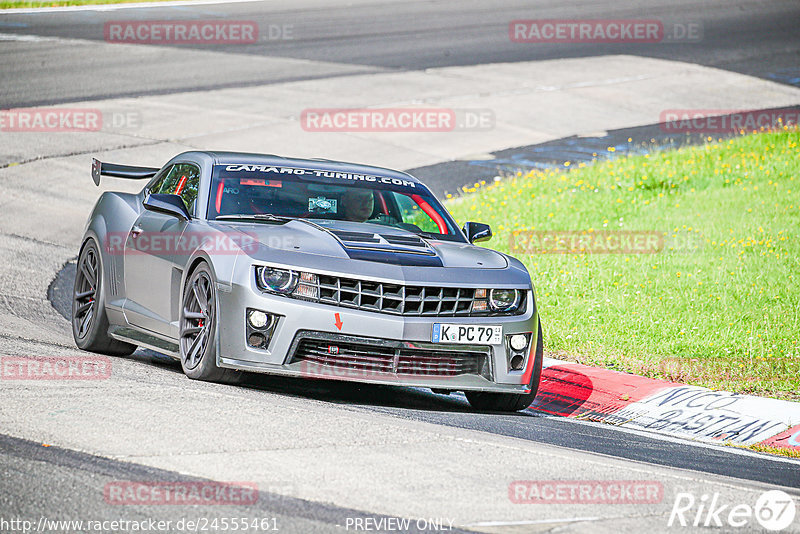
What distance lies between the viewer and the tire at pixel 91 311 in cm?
873

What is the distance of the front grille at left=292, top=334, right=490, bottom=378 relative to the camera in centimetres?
698

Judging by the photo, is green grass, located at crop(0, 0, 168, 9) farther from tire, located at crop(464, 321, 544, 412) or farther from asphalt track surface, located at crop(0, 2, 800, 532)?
tire, located at crop(464, 321, 544, 412)

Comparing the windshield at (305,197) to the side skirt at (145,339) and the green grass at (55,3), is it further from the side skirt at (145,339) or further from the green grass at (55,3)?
the green grass at (55,3)

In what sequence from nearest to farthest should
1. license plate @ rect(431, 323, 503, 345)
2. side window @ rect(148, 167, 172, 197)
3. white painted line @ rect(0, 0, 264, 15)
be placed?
license plate @ rect(431, 323, 503, 345)
side window @ rect(148, 167, 172, 197)
white painted line @ rect(0, 0, 264, 15)

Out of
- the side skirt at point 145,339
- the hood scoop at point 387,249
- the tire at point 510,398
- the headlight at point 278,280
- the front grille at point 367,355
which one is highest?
the hood scoop at point 387,249

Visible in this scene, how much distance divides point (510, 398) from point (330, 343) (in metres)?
1.49

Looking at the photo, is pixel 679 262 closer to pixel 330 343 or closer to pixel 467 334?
pixel 467 334

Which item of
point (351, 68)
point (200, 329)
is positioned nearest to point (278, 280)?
point (200, 329)

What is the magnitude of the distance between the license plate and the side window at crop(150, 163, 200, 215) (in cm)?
204

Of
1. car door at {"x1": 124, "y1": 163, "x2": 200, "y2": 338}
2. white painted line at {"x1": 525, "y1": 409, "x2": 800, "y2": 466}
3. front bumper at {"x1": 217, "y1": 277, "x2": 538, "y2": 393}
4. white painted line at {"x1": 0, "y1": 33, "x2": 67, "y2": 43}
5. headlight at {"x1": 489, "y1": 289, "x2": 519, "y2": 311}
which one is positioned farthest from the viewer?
white painted line at {"x1": 0, "y1": 33, "x2": 67, "y2": 43}

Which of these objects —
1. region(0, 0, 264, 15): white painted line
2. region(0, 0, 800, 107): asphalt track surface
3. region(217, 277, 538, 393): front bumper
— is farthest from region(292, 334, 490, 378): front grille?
region(0, 0, 264, 15): white painted line

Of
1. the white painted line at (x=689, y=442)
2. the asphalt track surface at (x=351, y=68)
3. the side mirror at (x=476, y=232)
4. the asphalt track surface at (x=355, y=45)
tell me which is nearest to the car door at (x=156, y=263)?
the asphalt track surface at (x=351, y=68)

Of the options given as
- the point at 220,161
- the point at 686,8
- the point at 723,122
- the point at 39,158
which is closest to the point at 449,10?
the point at 686,8

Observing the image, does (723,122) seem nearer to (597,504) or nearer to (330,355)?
(330,355)
